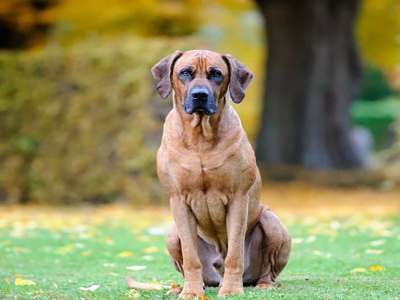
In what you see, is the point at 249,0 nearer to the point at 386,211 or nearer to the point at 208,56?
the point at 386,211

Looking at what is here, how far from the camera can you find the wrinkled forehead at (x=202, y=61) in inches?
201

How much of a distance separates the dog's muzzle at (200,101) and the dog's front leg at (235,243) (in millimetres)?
Answer: 631

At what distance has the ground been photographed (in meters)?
5.38

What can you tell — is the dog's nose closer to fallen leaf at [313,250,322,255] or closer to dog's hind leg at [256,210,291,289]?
dog's hind leg at [256,210,291,289]

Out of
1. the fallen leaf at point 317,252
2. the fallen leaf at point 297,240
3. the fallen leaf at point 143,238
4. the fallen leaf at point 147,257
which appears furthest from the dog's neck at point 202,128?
the fallen leaf at point 143,238

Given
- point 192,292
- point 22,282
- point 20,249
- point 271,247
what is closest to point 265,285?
point 271,247

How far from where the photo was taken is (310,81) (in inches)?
675

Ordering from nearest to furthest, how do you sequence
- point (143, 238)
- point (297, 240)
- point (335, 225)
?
point (297, 240) → point (143, 238) → point (335, 225)

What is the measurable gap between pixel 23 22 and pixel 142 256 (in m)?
10.5

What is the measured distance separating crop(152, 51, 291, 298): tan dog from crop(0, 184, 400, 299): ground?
1.03 ft

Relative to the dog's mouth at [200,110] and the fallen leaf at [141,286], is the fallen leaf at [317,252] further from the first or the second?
the dog's mouth at [200,110]

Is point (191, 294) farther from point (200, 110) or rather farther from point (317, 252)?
point (317, 252)

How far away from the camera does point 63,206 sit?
43.9 ft

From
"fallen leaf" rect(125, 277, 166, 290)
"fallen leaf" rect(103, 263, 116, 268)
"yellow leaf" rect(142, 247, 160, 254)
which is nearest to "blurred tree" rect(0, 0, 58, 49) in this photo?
"yellow leaf" rect(142, 247, 160, 254)
